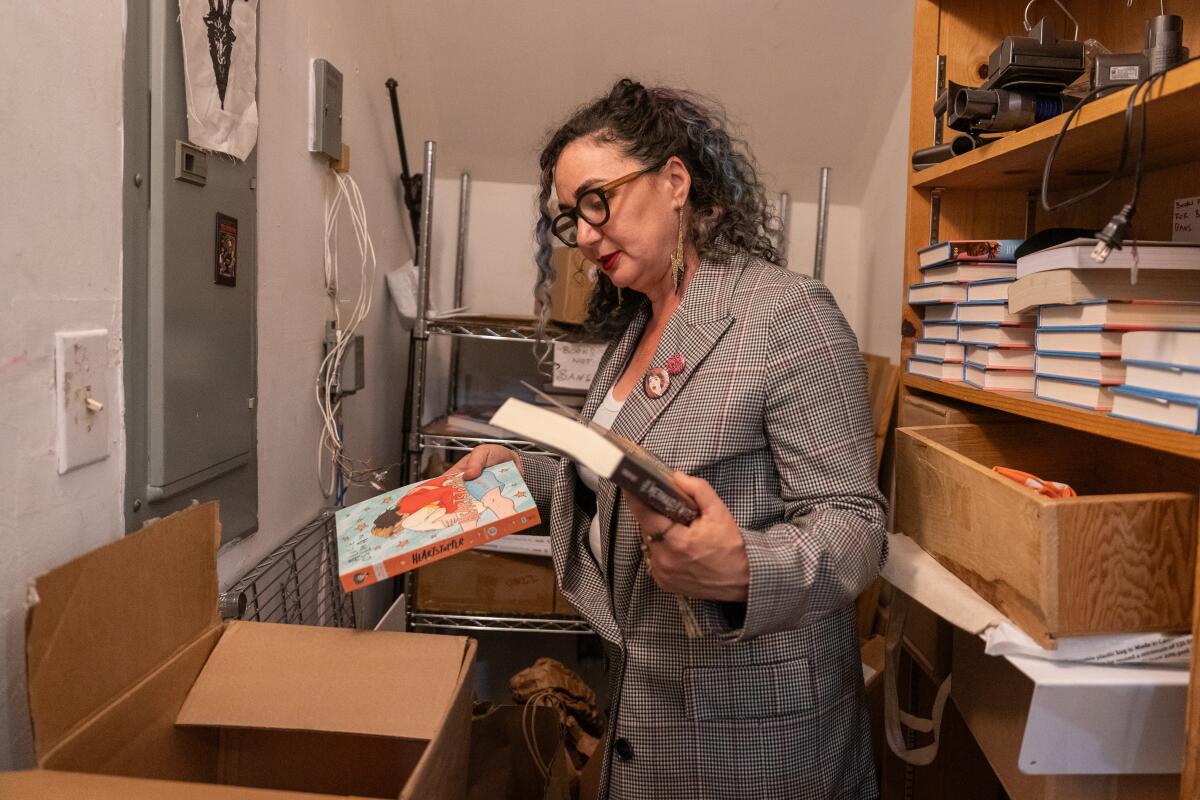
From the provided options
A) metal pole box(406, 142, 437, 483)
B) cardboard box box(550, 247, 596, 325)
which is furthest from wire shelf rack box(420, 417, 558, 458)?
cardboard box box(550, 247, 596, 325)

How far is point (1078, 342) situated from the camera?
978mm

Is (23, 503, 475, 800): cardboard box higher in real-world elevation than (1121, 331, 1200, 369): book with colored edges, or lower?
lower

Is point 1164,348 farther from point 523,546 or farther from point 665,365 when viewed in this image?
point 523,546

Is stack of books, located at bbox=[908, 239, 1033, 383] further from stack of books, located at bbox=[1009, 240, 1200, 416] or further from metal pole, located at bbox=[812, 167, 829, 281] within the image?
metal pole, located at bbox=[812, 167, 829, 281]

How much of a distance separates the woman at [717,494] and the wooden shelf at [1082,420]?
0.22 m

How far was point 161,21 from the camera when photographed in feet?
3.36

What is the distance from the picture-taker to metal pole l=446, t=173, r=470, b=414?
2502 millimetres

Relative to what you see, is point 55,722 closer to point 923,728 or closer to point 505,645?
point 923,728

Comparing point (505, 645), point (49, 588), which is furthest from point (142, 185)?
point (505, 645)

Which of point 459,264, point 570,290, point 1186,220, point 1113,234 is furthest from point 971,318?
point 459,264

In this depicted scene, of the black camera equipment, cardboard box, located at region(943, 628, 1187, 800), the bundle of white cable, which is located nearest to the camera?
cardboard box, located at region(943, 628, 1187, 800)

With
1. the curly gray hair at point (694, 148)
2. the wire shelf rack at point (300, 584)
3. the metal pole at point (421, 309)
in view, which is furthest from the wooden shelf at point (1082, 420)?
the metal pole at point (421, 309)

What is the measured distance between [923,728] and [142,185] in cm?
125

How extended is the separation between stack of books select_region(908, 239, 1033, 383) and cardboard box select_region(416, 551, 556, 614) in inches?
41.3
